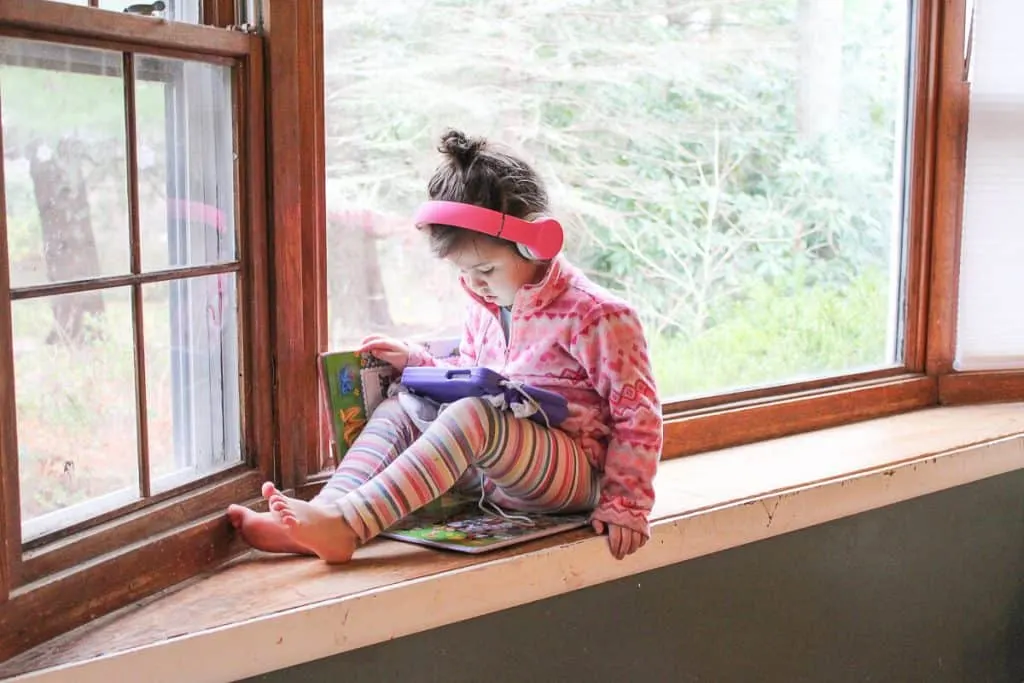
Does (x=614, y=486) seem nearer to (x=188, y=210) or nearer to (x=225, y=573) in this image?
(x=225, y=573)

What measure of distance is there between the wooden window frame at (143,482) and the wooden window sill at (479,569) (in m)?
0.03

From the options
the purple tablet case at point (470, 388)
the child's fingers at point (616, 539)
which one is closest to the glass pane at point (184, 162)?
the purple tablet case at point (470, 388)

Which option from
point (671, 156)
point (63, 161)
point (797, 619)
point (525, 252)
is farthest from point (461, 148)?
point (797, 619)

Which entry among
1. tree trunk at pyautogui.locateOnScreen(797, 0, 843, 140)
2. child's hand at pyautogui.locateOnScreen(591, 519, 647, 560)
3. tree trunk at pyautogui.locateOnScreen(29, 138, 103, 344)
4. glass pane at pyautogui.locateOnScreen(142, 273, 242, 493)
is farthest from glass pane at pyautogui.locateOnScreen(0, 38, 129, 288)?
tree trunk at pyautogui.locateOnScreen(797, 0, 843, 140)

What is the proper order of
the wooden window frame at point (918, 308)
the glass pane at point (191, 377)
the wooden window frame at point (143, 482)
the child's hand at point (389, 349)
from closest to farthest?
1. the wooden window frame at point (143, 482)
2. the glass pane at point (191, 377)
3. the child's hand at point (389, 349)
4. the wooden window frame at point (918, 308)

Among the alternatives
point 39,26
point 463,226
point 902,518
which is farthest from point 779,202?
point 39,26

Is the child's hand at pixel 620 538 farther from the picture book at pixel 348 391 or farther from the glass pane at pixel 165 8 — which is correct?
the glass pane at pixel 165 8

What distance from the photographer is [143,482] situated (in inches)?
61.7

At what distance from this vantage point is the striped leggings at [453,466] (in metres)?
1.66

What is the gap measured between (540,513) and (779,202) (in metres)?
1.02

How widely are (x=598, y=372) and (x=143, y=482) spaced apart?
2.23 ft

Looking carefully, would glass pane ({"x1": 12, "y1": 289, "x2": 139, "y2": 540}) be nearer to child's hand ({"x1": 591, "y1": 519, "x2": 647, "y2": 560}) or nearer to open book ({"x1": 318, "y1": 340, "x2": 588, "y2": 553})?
open book ({"x1": 318, "y1": 340, "x2": 588, "y2": 553})

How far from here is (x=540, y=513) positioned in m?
1.87

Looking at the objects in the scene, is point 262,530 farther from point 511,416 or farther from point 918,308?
point 918,308
